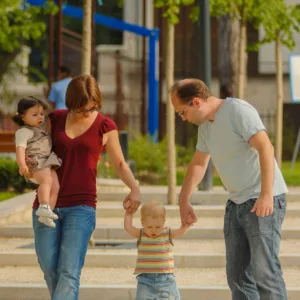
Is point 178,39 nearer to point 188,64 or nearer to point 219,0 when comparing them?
point 188,64

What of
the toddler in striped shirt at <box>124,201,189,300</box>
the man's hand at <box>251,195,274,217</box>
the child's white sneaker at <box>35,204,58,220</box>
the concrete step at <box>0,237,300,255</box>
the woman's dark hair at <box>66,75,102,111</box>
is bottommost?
the concrete step at <box>0,237,300,255</box>

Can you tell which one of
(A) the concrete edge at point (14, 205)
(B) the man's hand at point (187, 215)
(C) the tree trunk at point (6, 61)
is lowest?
(A) the concrete edge at point (14, 205)

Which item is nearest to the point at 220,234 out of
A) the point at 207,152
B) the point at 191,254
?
the point at 191,254

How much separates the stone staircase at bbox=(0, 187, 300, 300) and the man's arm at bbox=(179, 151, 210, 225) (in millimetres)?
2155

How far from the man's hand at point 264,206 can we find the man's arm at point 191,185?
24.1 inches

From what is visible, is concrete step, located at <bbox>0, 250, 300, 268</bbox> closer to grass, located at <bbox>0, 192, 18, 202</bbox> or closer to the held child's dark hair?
the held child's dark hair

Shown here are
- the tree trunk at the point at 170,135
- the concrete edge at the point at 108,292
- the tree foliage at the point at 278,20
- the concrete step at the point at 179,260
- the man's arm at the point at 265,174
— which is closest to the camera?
the man's arm at the point at 265,174

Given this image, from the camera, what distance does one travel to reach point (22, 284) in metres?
9.50

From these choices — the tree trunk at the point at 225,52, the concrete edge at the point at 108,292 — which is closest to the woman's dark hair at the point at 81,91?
the concrete edge at the point at 108,292

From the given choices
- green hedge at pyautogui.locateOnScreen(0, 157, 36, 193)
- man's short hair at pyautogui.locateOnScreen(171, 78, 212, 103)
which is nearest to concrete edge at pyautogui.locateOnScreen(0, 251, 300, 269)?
man's short hair at pyautogui.locateOnScreen(171, 78, 212, 103)

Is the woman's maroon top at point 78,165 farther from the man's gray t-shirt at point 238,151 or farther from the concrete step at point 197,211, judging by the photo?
the concrete step at point 197,211

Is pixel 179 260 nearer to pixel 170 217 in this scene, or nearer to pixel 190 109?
pixel 170 217

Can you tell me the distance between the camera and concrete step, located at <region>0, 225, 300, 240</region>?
12211 mm

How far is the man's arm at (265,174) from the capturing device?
6.57 meters
